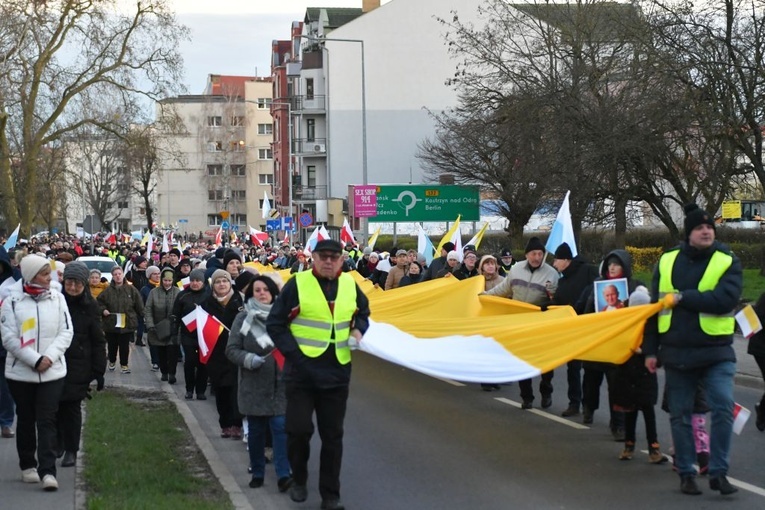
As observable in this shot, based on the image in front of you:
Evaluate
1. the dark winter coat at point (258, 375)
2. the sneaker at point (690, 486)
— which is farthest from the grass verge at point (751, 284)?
the dark winter coat at point (258, 375)

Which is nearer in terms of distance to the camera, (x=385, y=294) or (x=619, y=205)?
(x=385, y=294)

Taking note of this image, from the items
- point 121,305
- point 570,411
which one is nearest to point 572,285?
point 570,411

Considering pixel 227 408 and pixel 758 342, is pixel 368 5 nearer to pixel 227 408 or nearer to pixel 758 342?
pixel 227 408

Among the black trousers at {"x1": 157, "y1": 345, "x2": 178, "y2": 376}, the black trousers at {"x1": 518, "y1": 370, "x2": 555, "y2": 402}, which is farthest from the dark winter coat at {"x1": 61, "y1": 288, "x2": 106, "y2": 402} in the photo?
the black trousers at {"x1": 157, "y1": 345, "x2": 178, "y2": 376}

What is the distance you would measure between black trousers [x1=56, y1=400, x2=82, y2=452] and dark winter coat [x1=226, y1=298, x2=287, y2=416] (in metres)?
1.48

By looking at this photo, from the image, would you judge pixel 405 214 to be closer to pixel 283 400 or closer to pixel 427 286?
pixel 427 286

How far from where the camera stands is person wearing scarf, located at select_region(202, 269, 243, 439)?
1116 centimetres

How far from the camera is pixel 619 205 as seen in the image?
1219 inches

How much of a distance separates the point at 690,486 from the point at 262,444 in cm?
324

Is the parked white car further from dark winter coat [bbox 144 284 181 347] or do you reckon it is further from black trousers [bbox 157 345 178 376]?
dark winter coat [bbox 144 284 181 347]

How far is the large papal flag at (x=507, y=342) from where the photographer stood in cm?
946

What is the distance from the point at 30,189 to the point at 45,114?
5.79 metres

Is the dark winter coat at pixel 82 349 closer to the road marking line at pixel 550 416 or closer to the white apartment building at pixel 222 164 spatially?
the road marking line at pixel 550 416

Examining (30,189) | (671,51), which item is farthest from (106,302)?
(30,189)
